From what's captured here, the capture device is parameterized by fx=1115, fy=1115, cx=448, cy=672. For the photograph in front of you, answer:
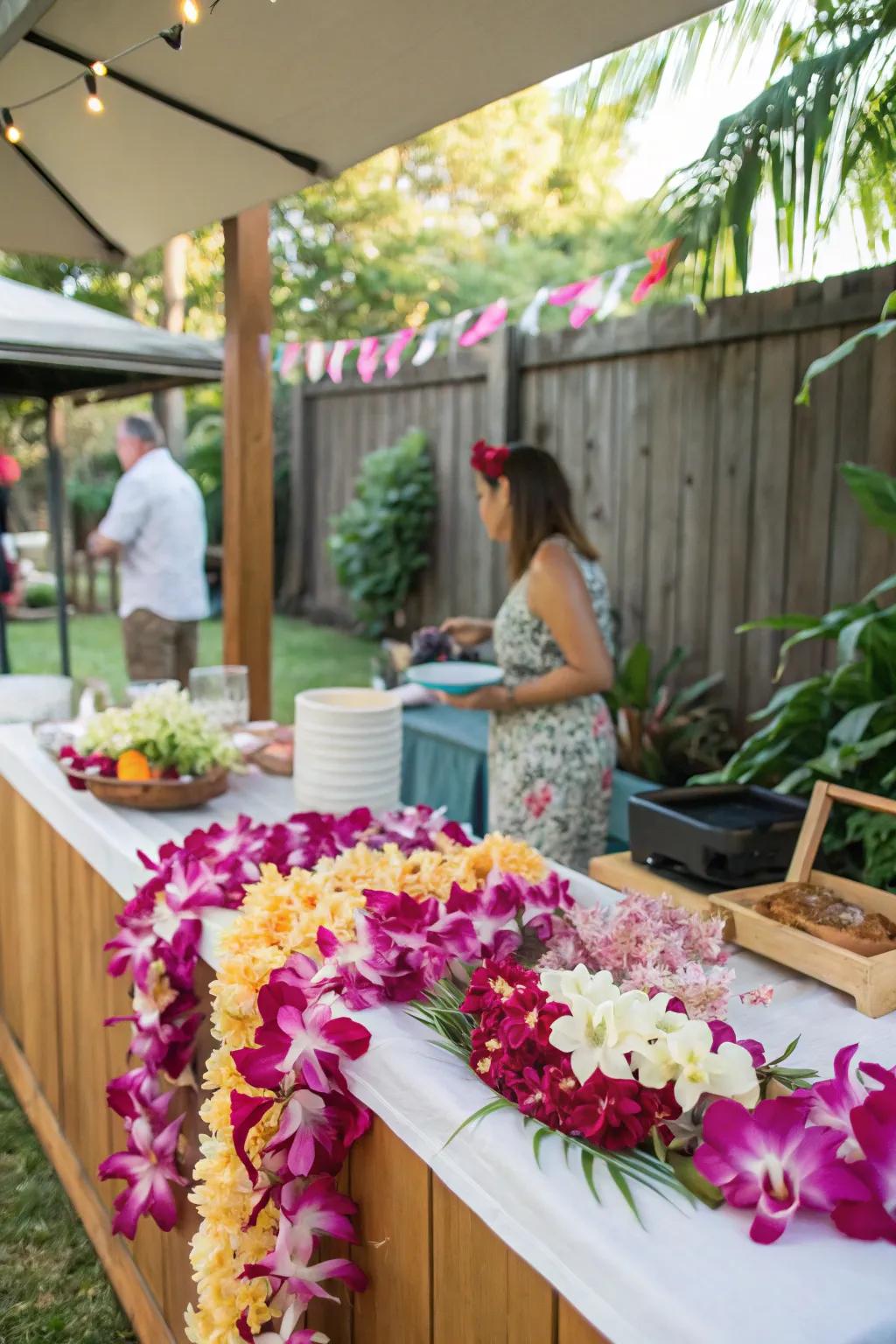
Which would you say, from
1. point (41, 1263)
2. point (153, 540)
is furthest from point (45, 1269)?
point (153, 540)

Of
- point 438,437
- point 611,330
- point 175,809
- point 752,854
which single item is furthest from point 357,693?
point 438,437

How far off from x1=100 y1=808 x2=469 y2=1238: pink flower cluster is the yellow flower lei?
17cm

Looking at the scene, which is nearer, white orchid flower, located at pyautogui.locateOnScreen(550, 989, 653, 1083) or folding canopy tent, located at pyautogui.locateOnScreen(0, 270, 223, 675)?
white orchid flower, located at pyautogui.locateOnScreen(550, 989, 653, 1083)

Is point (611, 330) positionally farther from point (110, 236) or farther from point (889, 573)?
point (110, 236)

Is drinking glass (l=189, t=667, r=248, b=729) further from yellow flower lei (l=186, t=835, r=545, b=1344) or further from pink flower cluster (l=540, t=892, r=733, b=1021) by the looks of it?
pink flower cluster (l=540, t=892, r=733, b=1021)

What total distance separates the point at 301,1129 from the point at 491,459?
2.08 meters

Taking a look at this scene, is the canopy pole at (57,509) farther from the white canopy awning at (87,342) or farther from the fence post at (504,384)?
the fence post at (504,384)

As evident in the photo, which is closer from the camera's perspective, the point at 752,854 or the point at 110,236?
the point at 752,854

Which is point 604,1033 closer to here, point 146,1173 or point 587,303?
point 146,1173

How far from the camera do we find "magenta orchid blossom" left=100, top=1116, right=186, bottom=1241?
67.8 inches

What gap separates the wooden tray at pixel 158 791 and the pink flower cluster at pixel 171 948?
0.36m

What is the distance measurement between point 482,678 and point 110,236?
5.85 feet

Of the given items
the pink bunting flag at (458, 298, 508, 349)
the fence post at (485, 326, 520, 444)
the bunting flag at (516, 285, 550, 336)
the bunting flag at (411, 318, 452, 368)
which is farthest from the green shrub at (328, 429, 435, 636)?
the bunting flag at (516, 285, 550, 336)

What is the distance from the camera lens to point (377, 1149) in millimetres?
1201
